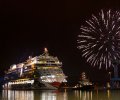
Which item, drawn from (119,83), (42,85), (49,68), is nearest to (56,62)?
(49,68)

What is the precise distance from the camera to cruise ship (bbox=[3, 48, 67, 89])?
300 ft

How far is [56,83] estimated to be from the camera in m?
90.5

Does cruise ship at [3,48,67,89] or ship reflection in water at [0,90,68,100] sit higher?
cruise ship at [3,48,67,89]

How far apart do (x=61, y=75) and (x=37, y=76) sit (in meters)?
6.77

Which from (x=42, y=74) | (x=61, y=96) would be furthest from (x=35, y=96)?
(x=42, y=74)

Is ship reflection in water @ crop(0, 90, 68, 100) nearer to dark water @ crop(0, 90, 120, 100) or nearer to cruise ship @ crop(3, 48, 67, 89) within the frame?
dark water @ crop(0, 90, 120, 100)

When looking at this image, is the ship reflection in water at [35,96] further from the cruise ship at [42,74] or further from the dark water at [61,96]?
the cruise ship at [42,74]

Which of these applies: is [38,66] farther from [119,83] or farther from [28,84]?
[119,83]

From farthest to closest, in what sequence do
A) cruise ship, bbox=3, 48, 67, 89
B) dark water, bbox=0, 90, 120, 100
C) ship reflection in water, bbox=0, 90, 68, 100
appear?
cruise ship, bbox=3, 48, 67, 89, ship reflection in water, bbox=0, 90, 68, 100, dark water, bbox=0, 90, 120, 100

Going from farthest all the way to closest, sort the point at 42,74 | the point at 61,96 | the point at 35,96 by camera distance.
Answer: the point at 42,74 < the point at 35,96 < the point at 61,96

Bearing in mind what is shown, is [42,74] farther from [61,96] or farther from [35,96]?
[61,96]

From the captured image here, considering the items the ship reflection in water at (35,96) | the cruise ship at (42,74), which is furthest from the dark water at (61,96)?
the cruise ship at (42,74)

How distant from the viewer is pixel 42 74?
92500 mm

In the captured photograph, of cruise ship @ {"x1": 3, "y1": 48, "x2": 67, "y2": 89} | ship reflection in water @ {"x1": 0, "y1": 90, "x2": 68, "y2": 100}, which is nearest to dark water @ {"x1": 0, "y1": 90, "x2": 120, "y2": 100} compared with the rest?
ship reflection in water @ {"x1": 0, "y1": 90, "x2": 68, "y2": 100}
